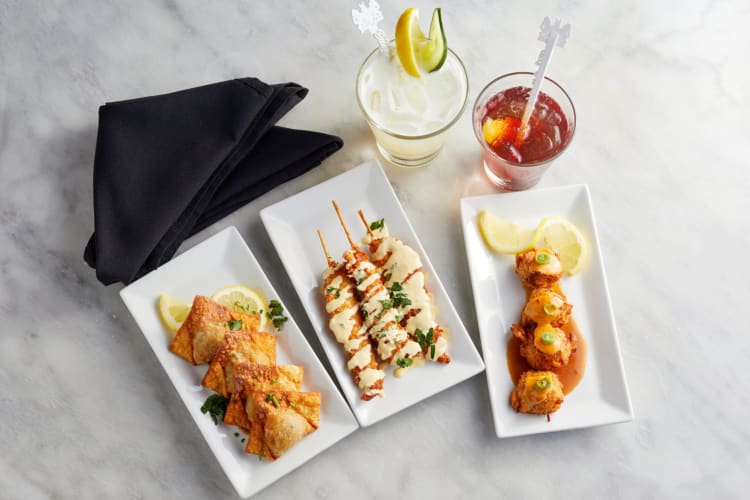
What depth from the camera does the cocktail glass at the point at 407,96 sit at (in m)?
3.34

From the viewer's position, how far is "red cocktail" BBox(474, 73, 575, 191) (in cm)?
343

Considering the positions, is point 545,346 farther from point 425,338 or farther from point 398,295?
point 398,295

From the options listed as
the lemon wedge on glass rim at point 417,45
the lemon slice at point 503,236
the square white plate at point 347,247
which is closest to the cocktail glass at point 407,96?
the lemon wedge on glass rim at point 417,45

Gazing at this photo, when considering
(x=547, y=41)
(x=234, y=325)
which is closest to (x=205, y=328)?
(x=234, y=325)

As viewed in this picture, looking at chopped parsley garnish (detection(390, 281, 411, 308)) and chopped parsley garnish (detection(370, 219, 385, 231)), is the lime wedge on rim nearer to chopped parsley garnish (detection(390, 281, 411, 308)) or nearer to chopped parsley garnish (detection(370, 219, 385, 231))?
chopped parsley garnish (detection(370, 219, 385, 231))

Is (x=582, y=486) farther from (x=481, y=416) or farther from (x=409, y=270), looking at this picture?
(x=409, y=270)

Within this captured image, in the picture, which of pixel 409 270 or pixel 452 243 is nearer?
pixel 409 270

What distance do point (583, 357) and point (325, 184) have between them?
60.7 inches

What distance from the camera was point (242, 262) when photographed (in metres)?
3.55

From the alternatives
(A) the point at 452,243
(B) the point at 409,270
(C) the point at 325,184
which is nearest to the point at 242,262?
(C) the point at 325,184

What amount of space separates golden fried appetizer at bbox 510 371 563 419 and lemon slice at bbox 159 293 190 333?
1652mm

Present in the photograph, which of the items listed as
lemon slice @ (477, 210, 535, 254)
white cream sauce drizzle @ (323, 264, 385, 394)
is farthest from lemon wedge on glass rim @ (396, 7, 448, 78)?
white cream sauce drizzle @ (323, 264, 385, 394)

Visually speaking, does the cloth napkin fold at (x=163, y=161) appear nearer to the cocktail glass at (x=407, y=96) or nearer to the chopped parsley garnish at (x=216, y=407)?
the cocktail glass at (x=407, y=96)

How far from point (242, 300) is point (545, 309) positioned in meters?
1.46
